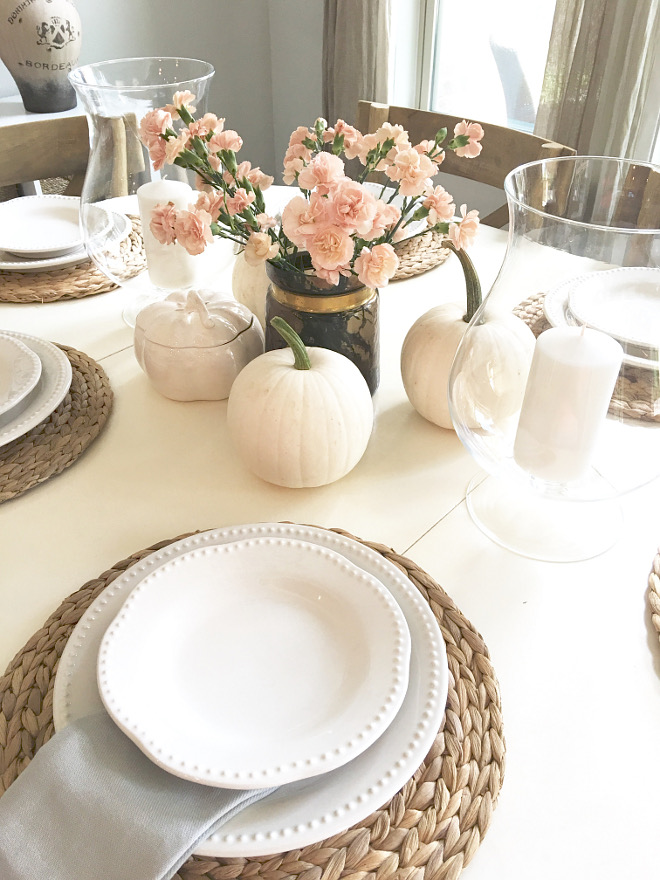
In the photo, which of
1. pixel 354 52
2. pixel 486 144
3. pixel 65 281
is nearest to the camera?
pixel 65 281

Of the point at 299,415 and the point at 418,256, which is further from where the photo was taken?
the point at 418,256

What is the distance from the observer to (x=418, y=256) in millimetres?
1107

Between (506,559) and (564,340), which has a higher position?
(564,340)

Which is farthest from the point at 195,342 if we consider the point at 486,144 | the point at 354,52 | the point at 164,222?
the point at 354,52

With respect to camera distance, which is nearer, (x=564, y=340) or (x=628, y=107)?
(x=564, y=340)

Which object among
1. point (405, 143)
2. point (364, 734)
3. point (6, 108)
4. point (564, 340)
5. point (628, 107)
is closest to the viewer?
point (364, 734)

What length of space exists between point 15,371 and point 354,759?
0.55 m

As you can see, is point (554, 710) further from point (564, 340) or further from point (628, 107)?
point (628, 107)

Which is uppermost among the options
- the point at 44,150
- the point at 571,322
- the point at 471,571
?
the point at 571,322

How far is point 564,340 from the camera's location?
536 millimetres

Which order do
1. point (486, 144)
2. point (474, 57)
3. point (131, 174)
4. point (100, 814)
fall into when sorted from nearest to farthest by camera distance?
1. point (100, 814)
2. point (131, 174)
3. point (486, 144)
4. point (474, 57)

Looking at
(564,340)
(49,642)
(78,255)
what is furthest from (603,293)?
(78,255)

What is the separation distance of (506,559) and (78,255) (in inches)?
30.9

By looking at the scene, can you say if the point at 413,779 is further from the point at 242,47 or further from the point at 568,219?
the point at 242,47
